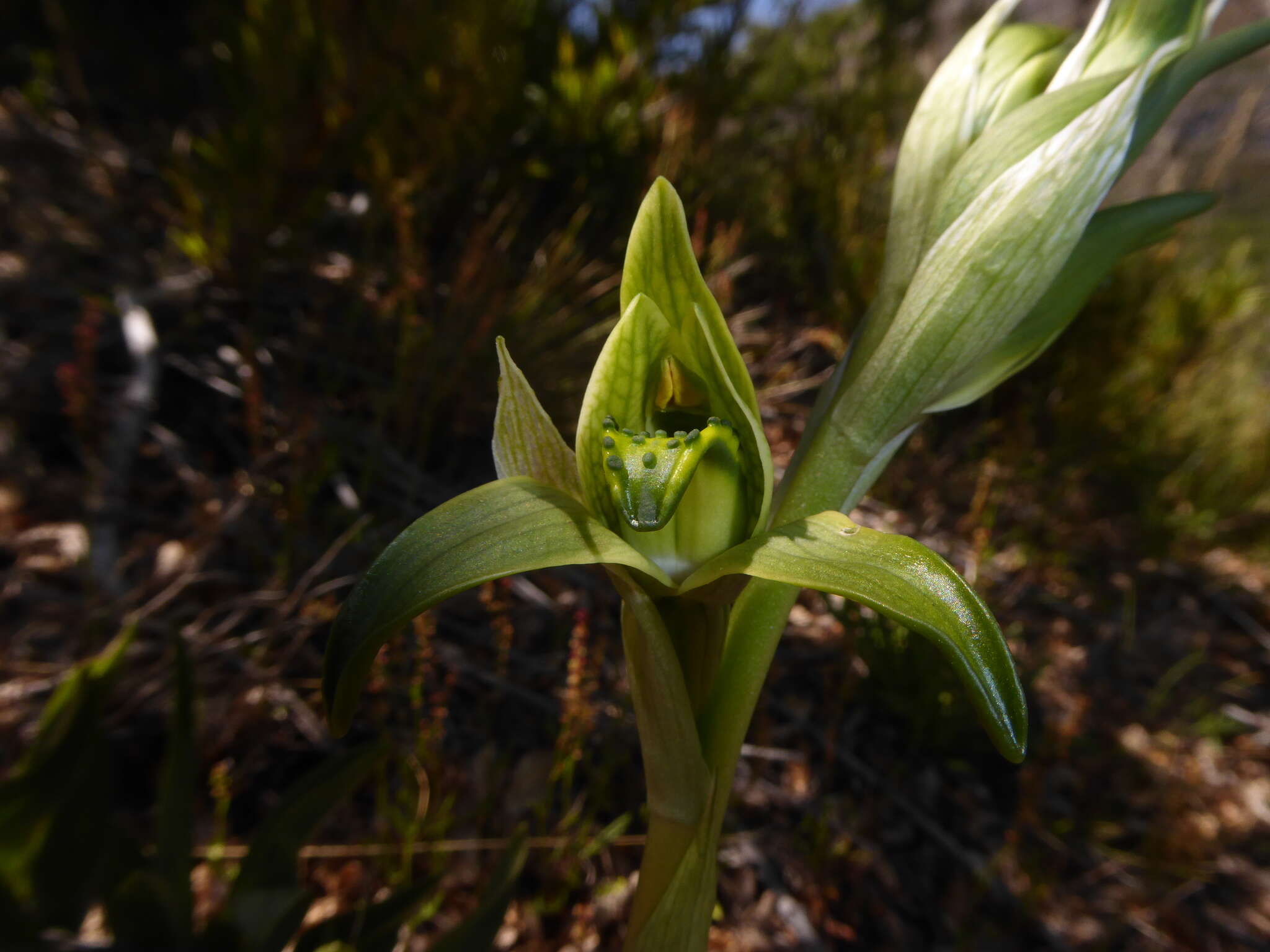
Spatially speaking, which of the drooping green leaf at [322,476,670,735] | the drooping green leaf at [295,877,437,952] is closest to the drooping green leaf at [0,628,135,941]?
the drooping green leaf at [295,877,437,952]

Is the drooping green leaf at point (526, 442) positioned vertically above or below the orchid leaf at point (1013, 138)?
below

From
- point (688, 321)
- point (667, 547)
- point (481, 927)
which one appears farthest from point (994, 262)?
point (481, 927)

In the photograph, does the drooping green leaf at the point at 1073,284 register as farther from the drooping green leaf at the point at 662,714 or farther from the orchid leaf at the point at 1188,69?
the drooping green leaf at the point at 662,714

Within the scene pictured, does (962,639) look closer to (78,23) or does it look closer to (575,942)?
(575,942)

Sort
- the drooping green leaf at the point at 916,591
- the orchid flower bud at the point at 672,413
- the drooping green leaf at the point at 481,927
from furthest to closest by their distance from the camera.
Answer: the drooping green leaf at the point at 481,927
the orchid flower bud at the point at 672,413
the drooping green leaf at the point at 916,591

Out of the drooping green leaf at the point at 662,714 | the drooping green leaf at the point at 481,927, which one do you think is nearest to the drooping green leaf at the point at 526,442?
the drooping green leaf at the point at 662,714

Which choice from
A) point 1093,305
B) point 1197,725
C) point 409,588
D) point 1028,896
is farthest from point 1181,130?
point 409,588
